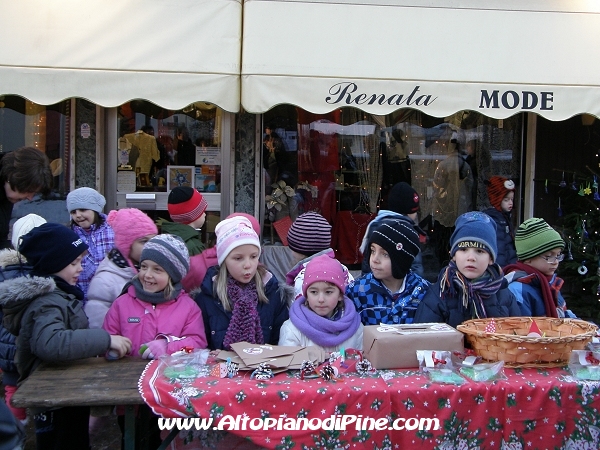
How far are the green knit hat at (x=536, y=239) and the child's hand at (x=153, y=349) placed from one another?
2.14 m

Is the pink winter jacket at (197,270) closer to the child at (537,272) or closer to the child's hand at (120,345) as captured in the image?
the child's hand at (120,345)

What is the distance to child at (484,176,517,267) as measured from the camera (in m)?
6.42

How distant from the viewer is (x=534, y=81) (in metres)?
5.33

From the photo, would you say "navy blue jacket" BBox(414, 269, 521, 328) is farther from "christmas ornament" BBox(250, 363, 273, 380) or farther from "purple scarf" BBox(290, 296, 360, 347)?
"christmas ornament" BBox(250, 363, 273, 380)

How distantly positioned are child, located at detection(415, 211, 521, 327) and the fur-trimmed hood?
1.86 metres

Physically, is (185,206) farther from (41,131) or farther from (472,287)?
(41,131)

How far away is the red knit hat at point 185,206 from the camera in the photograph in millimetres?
4086

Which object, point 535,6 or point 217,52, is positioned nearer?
point 217,52

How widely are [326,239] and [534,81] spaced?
271 cm

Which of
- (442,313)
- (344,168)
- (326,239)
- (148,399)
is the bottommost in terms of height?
(148,399)

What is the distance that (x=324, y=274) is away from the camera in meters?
3.11

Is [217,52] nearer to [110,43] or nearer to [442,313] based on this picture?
[110,43]

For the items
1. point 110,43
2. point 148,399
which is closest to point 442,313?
point 148,399

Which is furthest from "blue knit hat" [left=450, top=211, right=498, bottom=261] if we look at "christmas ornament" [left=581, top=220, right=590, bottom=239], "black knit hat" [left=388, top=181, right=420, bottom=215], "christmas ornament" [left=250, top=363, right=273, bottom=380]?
"christmas ornament" [left=581, top=220, right=590, bottom=239]
